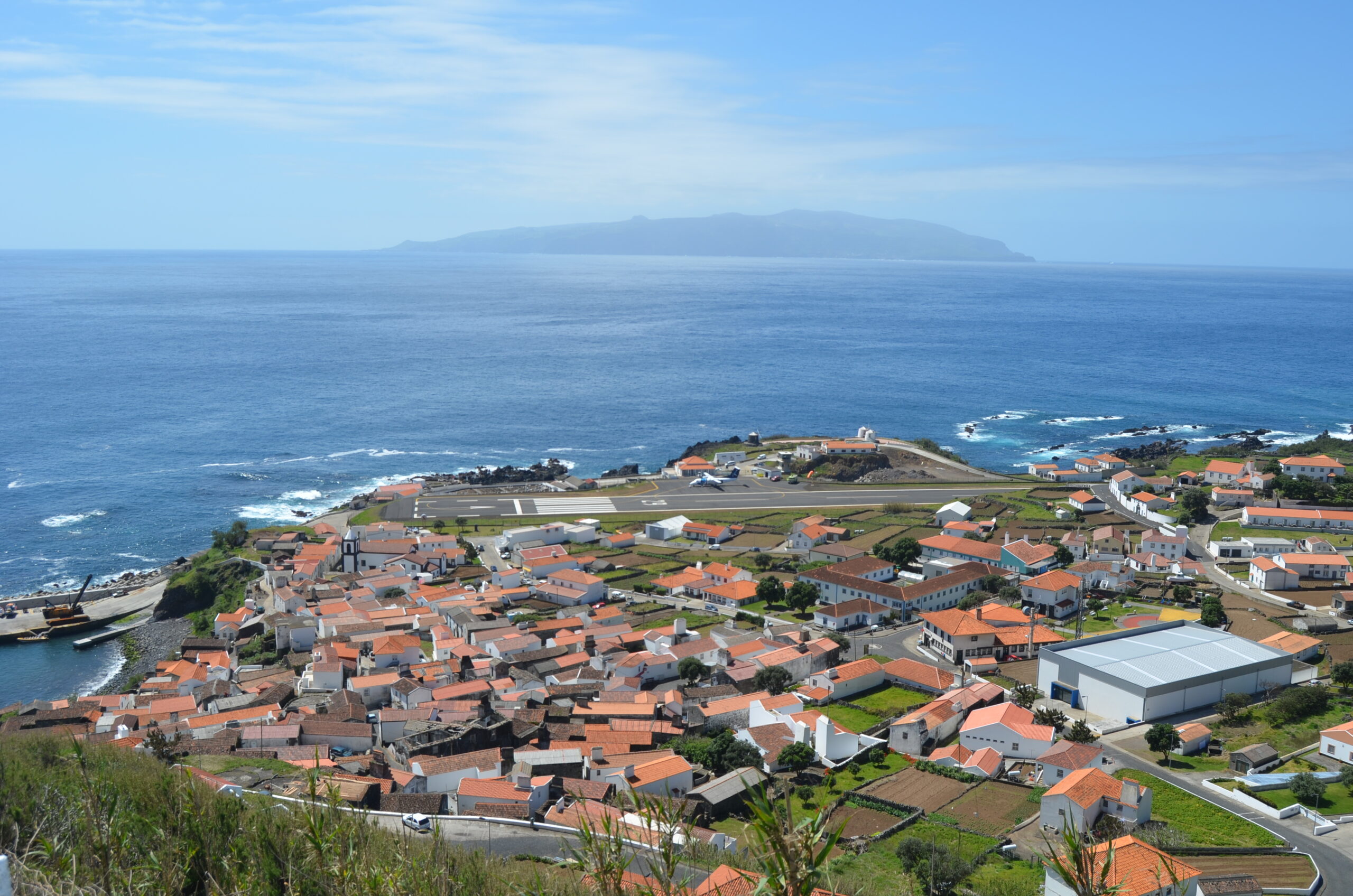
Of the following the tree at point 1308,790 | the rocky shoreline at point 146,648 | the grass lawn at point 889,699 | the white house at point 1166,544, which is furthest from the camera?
the white house at point 1166,544

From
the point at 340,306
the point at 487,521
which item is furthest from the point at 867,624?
the point at 340,306

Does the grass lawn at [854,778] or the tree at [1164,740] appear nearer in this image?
the grass lawn at [854,778]

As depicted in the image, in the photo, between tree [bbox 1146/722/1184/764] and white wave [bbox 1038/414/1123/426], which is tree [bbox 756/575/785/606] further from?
white wave [bbox 1038/414/1123/426]

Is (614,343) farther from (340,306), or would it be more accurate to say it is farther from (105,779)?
(105,779)

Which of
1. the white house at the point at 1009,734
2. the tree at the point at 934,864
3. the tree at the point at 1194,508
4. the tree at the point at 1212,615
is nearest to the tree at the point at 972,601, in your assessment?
the tree at the point at 1212,615

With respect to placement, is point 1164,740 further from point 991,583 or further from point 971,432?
point 971,432

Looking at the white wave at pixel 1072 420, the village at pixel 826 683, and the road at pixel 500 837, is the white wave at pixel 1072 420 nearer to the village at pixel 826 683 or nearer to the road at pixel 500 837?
the village at pixel 826 683

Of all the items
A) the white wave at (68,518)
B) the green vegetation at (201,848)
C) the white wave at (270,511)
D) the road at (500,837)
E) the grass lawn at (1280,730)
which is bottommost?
the white wave at (270,511)

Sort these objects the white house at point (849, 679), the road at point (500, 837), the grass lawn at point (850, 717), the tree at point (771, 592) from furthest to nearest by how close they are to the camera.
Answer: the tree at point (771, 592), the white house at point (849, 679), the grass lawn at point (850, 717), the road at point (500, 837)

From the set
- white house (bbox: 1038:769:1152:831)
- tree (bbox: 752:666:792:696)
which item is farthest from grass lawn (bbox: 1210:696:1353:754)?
tree (bbox: 752:666:792:696)
